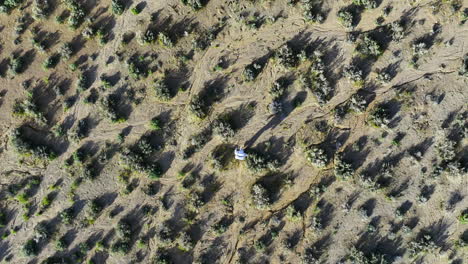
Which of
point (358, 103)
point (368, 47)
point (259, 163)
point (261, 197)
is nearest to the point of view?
point (261, 197)

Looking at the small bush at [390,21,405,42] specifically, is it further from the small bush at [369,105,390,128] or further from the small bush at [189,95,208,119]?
the small bush at [189,95,208,119]

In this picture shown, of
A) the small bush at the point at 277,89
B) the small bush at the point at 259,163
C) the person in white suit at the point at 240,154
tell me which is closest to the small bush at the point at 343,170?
the small bush at the point at 259,163

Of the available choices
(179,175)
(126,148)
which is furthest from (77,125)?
(179,175)

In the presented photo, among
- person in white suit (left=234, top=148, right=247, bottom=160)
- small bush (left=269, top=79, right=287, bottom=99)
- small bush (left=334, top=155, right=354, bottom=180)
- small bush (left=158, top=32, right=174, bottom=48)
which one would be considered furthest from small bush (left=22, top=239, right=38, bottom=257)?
small bush (left=334, top=155, right=354, bottom=180)

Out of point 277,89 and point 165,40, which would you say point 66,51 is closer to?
point 165,40

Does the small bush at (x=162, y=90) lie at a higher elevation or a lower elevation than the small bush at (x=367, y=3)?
lower

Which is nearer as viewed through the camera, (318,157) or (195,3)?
(318,157)

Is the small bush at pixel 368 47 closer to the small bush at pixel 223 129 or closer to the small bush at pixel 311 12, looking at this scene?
the small bush at pixel 311 12

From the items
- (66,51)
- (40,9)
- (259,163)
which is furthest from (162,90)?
(40,9)
